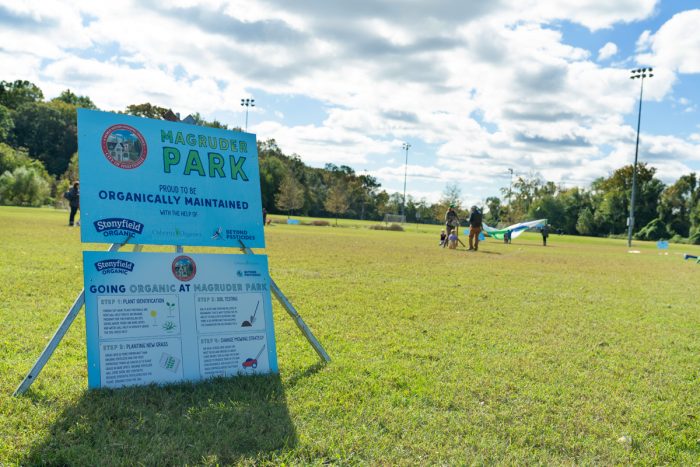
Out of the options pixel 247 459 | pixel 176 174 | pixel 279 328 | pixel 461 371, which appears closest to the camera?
pixel 247 459

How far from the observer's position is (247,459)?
3180 mm

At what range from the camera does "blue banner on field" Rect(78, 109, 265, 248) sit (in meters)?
4.21

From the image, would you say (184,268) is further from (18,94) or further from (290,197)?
(18,94)

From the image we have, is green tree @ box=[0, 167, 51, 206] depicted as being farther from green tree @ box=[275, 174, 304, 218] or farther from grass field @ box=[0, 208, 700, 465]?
grass field @ box=[0, 208, 700, 465]

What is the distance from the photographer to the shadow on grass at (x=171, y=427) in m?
3.13

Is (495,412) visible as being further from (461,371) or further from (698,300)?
(698,300)

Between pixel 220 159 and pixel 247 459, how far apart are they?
2671mm

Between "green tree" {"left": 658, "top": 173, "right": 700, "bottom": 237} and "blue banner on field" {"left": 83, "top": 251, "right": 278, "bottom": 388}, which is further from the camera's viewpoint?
"green tree" {"left": 658, "top": 173, "right": 700, "bottom": 237}

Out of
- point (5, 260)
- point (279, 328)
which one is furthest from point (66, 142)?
point (279, 328)

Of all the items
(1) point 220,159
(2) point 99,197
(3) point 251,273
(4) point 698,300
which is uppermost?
(1) point 220,159

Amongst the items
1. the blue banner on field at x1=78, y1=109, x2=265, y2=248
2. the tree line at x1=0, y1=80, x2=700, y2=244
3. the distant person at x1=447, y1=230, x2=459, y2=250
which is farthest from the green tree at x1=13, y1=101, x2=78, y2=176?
the blue banner on field at x1=78, y1=109, x2=265, y2=248

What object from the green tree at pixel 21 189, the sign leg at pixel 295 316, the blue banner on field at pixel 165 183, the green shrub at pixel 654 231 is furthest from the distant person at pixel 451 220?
the green shrub at pixel 654 231

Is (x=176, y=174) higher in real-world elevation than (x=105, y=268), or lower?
higher

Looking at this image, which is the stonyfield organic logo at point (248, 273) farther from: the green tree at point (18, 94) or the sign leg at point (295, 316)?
the green tree at point (18, 94)
